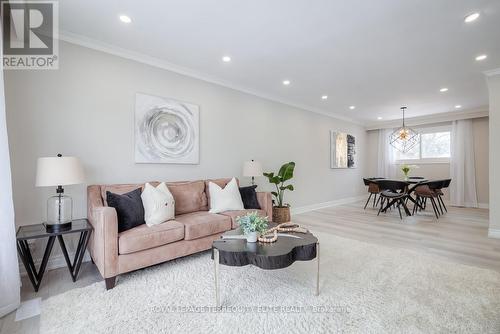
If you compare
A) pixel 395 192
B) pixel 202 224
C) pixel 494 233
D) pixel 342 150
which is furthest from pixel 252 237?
pixel 342 150

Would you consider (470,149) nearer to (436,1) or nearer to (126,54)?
(436,1)

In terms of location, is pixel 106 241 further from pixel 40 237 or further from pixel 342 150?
pixel 342 150

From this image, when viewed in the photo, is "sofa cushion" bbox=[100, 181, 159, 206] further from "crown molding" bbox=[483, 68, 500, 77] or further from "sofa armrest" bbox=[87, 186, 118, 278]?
"crown molding" bbox=[483, 68, 500, 77]

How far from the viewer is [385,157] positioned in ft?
26.4

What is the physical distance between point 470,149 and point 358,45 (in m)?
5.94

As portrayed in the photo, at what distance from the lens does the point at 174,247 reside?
8.54 feet

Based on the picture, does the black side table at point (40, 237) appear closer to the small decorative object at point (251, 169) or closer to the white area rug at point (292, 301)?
the white area rug at point (292, 301)

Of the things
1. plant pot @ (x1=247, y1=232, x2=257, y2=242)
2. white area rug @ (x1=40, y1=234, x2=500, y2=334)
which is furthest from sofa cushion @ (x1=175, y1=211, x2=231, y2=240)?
plant pot @ (x1=247, y1=232, x2=257, y2=242)

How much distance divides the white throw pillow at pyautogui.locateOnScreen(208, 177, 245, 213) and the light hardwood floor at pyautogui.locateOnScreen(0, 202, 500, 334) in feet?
4.97

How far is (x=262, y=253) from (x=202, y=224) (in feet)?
3.77

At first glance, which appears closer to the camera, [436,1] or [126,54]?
[436,1]

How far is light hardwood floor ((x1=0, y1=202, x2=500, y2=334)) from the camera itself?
2.26 meters

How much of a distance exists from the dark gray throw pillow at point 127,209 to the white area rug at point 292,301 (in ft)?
1.71

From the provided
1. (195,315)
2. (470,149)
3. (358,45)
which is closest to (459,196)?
(470,149)
